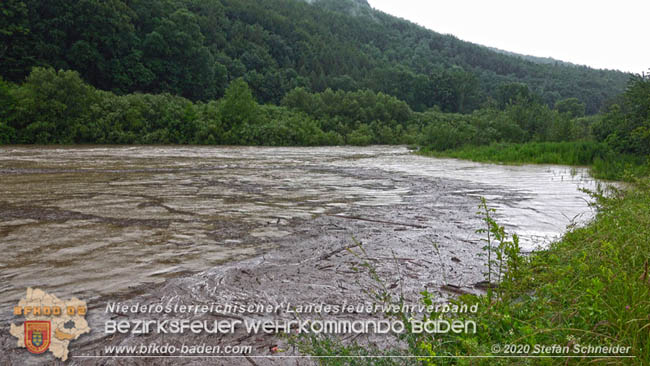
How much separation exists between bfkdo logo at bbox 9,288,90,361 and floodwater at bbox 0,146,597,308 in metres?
0.09

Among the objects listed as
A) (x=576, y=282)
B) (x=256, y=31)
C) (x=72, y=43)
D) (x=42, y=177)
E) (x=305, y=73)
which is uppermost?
(x=256, y=31)

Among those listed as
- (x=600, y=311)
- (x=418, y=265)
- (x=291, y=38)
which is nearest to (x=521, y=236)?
(x=418, y=265)

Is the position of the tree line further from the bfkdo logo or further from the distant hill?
the bfkdo logo

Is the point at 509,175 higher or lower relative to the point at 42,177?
higher

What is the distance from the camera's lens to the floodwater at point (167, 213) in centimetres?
235

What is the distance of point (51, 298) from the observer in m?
1.90

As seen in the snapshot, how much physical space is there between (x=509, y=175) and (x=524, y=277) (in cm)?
690

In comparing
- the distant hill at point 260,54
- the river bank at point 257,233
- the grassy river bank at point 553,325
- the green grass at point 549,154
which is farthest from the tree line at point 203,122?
the grassy river bank at point 553,325

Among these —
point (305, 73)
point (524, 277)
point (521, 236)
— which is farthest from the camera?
point (305, 73)

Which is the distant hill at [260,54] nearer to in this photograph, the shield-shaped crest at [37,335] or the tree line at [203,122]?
the tree line at [203,122]

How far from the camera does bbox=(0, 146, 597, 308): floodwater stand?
2346 mm

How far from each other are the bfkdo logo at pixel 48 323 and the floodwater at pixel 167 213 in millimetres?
91

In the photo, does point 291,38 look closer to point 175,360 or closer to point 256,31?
point 256,31

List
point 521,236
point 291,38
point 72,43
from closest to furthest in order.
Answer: point 521,236, point 72,43, point 291,38
